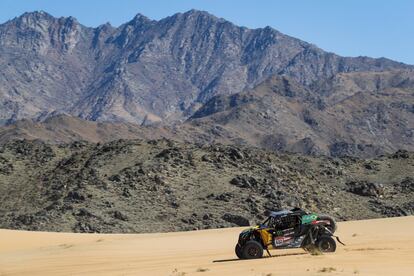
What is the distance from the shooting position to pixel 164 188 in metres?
52.9

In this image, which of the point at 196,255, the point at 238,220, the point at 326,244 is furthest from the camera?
the point at 238,220

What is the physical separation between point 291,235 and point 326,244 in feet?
3.54

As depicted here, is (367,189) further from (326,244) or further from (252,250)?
(252,250)

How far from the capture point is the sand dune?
60.1 feet

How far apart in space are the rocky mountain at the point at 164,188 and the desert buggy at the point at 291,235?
25174 millimetres

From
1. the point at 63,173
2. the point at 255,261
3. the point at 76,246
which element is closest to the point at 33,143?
the point at 63,173

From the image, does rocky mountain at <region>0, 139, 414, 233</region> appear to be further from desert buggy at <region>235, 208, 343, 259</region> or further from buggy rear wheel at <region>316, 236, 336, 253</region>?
buggy rear wheel at <region>316, 236, 336, 253</region>

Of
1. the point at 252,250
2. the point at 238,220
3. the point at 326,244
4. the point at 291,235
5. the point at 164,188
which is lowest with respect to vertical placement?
the point at 326,244

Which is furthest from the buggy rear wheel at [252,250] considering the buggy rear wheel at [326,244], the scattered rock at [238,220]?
the scattered rock at [238,220]

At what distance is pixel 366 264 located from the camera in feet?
59.5

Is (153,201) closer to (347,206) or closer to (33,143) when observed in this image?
(347,206)

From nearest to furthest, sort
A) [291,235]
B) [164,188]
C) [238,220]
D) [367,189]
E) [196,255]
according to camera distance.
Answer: [291,235], [196,255], [238,220], [164,188], [367,189]

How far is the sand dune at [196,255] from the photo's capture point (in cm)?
1833

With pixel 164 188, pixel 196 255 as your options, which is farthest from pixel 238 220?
pixel 196 255
